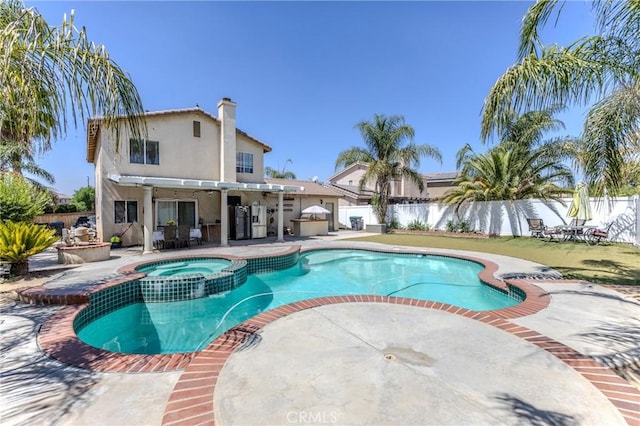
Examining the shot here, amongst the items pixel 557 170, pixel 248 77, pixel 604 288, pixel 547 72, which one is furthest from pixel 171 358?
pixel 557 170

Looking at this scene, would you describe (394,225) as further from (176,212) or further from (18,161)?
(18,161)

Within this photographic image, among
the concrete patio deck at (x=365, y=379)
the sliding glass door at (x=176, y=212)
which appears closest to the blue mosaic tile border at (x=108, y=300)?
the concrete patio deck at (x=365, y=379)

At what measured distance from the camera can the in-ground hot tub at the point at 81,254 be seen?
11133 millimetres

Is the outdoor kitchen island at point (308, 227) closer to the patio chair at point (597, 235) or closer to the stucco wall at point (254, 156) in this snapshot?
the stucco wall at point (254, 156)

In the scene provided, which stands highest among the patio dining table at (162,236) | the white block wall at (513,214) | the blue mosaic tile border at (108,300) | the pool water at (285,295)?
the white block wall at (513,214)

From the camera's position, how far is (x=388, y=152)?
78.7 ft

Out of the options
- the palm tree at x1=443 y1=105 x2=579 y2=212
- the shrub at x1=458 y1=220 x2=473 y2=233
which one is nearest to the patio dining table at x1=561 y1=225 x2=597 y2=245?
the palm tree at x1=443 y1=105 x2=579 y2=212

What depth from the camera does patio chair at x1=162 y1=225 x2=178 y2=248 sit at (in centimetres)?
1505

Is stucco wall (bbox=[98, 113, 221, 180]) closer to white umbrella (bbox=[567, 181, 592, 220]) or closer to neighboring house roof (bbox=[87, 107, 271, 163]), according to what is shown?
neighboring house roof (bbox=[87, 107, 271, 163])

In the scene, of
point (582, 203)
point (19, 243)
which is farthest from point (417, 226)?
point (19, 243)

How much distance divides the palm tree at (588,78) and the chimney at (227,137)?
1477 centimetres

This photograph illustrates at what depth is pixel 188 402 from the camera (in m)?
2.88

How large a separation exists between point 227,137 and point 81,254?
993 cm

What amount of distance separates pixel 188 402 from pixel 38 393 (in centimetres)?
184
